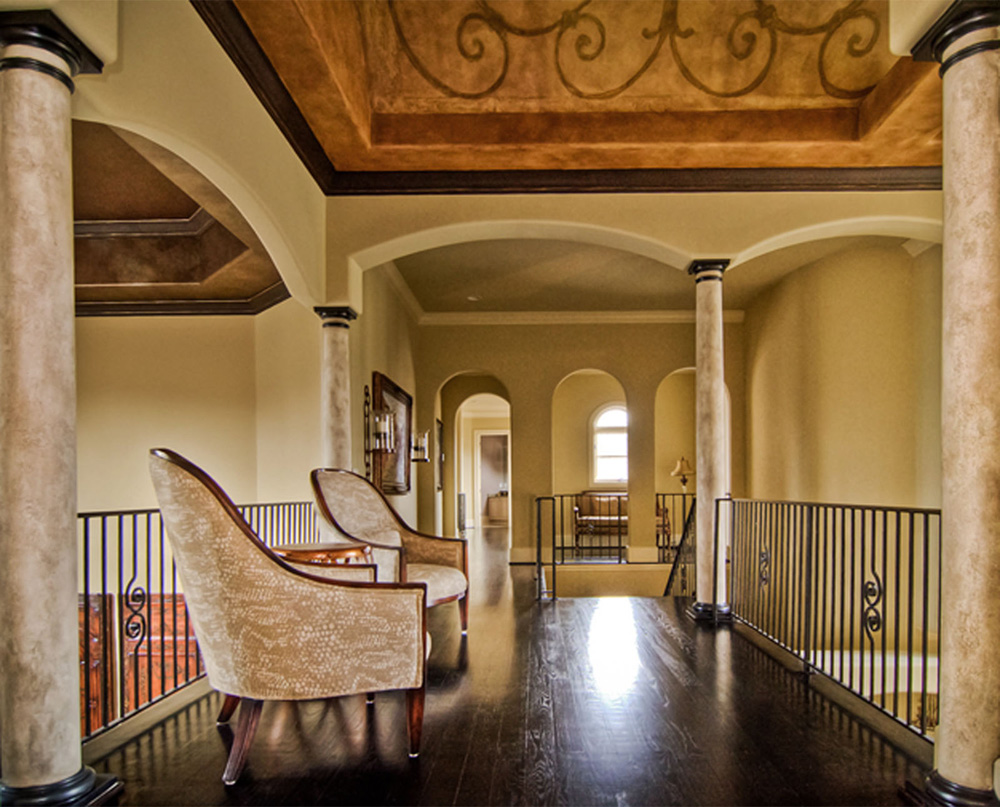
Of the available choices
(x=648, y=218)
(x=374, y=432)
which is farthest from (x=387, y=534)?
(x=648, y=218)

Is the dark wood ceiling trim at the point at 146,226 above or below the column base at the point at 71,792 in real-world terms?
above

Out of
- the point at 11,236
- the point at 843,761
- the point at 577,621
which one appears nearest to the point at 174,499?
the point at 11,236

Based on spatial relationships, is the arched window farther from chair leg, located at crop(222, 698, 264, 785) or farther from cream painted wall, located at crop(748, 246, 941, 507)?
chair leg, located at crop(222, 698, 264, 785)

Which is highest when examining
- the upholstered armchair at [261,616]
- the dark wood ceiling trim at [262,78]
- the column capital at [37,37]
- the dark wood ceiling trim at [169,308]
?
the dark wood ceiling trim at [262,78]

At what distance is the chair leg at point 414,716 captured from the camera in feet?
8.23

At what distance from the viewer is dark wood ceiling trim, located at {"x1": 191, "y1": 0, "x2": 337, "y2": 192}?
10.4ft

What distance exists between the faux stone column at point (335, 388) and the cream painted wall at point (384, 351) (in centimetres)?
39

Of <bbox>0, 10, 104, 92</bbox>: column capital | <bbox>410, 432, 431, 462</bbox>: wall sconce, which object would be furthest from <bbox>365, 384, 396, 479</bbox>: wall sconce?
<bbox>0, 10, 104, 92</bbox>: column capital

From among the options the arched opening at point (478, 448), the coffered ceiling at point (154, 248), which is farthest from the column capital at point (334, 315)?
the arched opening at point (478, 448)

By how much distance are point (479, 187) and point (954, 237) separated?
3423 mm

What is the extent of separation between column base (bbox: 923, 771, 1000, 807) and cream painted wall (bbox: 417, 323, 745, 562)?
7.27m

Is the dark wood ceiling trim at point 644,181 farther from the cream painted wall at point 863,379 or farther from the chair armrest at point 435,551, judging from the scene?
the chair armrest at point 435,551

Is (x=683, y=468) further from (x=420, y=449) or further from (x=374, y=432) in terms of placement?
(x=374, y=432)

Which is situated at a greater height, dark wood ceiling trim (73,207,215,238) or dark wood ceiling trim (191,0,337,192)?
dark wood ceiling trim (191,0,337,192)
